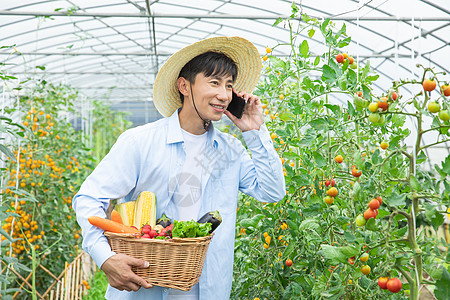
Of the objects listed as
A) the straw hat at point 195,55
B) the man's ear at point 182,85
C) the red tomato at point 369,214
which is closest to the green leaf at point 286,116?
the straw hat at point 195,55

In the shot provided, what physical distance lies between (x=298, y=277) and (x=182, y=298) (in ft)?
1.59

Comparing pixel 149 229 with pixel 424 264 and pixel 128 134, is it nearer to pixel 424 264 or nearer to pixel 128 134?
pixel 128 134

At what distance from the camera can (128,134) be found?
1678 millimetres

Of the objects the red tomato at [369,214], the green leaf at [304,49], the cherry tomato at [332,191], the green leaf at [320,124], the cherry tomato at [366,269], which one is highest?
the green leaf at [304,49]

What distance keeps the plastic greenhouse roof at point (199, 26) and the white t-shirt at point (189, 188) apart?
3291 mm

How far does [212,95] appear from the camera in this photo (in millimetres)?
1685

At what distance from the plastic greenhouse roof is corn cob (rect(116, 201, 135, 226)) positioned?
3514 millimetres

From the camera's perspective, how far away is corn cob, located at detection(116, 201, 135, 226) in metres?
1.54

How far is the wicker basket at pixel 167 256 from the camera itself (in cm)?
137

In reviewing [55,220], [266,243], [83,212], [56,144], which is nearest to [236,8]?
[56,144]

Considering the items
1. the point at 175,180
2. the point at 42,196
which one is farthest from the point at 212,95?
the point at 42,196

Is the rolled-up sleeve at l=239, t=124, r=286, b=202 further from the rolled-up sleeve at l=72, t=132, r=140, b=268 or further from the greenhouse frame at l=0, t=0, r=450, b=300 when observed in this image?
the rolled-up sleeve at l=72, t=132, r=140, b=268

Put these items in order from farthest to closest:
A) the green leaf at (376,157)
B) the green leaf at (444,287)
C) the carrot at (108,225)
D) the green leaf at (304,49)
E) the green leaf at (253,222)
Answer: the green leaf at (253,222)
the green leaf at (304,49)
the carrot at (108,225)
the green leaf at (376,157)
the green leaf at (444,287)

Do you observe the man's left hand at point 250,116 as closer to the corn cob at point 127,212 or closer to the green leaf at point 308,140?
the green leaf at point 308,140
